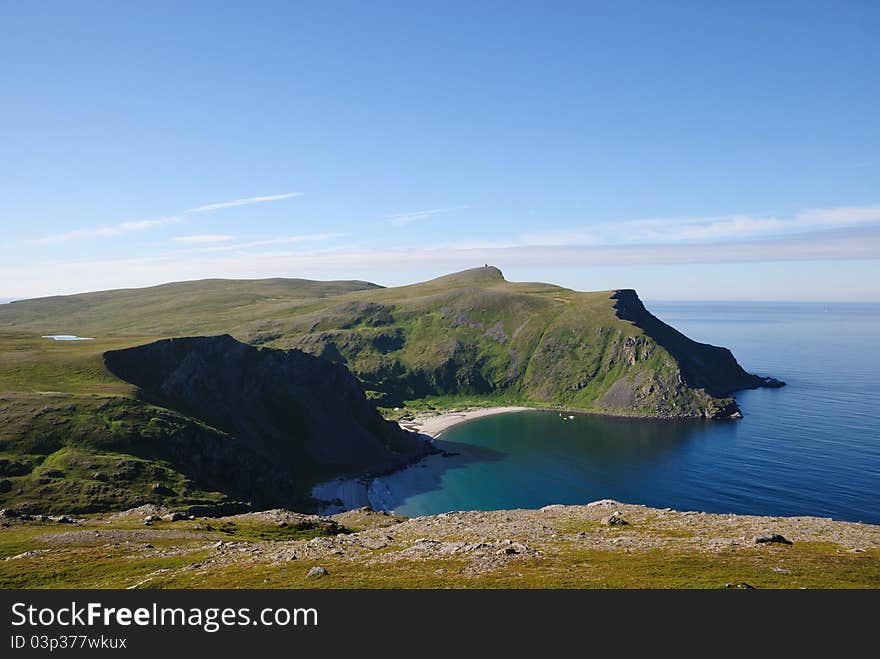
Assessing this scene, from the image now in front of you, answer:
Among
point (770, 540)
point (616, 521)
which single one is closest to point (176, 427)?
point (616, 521)

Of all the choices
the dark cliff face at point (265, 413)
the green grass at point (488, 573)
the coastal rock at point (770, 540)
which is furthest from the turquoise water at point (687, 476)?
the green grass at point (488, 573)

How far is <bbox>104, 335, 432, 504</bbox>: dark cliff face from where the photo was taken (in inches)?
4948

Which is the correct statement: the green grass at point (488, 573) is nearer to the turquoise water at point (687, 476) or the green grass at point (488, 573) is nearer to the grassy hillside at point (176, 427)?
the grassy hillside at point (176, 427)

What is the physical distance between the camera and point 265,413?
163375mm

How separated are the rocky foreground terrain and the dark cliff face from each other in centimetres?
5180

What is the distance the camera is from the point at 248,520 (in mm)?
78938

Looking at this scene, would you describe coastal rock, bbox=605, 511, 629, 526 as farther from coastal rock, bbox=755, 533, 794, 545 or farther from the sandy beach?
the sandy beach

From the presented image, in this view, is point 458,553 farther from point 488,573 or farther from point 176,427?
point 176,427

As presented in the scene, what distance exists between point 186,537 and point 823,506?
A: 5437 inches

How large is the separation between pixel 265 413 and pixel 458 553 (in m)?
129
